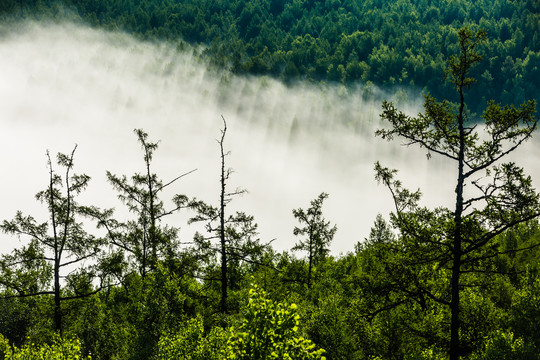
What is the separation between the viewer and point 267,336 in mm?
12609

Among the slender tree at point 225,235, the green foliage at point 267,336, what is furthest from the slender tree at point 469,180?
the slender tree at point 225,235

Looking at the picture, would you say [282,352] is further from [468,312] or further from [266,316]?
[468,312]

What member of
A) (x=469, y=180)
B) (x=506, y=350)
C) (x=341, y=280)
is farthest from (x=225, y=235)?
(x=469, y=180)

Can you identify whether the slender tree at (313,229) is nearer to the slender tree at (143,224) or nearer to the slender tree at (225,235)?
the slender tree at (225,235)

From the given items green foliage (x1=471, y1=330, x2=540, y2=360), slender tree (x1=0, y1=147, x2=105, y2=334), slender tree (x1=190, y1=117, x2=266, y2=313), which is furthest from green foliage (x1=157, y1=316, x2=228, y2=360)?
green foliage (x1=471, y1=330, x2=540, y2=360)

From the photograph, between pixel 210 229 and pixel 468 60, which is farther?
pixel 210 229

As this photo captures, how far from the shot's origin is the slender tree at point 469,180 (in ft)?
40.4

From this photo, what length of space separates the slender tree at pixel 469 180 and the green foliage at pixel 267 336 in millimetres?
4528

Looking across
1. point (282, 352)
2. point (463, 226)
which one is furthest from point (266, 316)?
point (463, 226)

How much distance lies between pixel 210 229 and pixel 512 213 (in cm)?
1820

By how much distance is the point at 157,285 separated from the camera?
2155 cm

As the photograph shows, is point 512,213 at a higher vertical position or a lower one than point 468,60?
lower

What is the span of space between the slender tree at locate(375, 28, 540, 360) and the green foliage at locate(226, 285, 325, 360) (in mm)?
4528

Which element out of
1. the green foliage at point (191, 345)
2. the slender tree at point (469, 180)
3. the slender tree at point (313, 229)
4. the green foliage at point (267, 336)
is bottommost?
the green foliage at point (191, 345)
